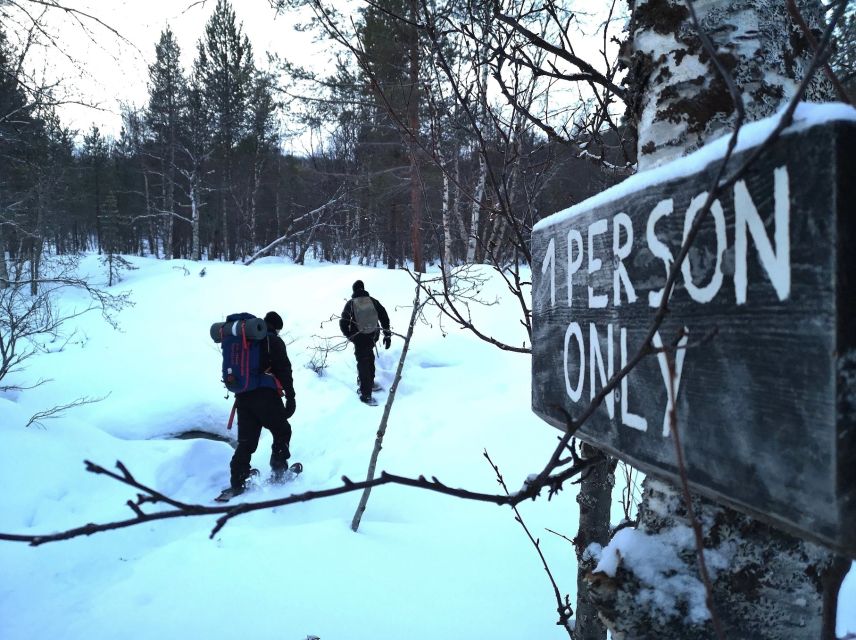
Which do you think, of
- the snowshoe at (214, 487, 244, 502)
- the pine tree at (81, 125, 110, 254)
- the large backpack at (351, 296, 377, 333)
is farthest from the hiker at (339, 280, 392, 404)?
the pine tree at (81, 125, 110, 254)

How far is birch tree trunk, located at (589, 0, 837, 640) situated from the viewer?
682mm

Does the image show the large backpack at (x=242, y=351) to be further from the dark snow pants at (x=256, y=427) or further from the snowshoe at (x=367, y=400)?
the snowshoe at (x=367, y=400)

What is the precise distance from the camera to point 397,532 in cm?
351

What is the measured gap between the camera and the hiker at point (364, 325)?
631 cm

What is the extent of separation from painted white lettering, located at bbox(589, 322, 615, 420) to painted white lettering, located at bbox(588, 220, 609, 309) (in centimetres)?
4

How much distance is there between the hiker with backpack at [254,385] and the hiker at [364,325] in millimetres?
1430

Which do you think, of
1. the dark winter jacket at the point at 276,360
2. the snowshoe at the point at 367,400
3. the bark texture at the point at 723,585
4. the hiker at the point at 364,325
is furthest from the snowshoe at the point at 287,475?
the bark texture at the point at 723,585

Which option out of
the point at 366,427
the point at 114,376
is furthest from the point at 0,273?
the point at 366,427

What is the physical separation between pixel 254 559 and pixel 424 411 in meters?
3.51

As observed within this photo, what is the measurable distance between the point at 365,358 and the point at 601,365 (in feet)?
19.7

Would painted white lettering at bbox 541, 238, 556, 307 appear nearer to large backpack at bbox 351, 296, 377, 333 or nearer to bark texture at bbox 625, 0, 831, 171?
bark texture at bbox 625, 0, 831, 171

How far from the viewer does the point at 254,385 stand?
458 centimetres

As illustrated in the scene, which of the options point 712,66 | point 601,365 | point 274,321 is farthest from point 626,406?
point 274,321

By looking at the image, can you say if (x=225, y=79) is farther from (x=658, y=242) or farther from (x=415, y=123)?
(x=658, y=242)
